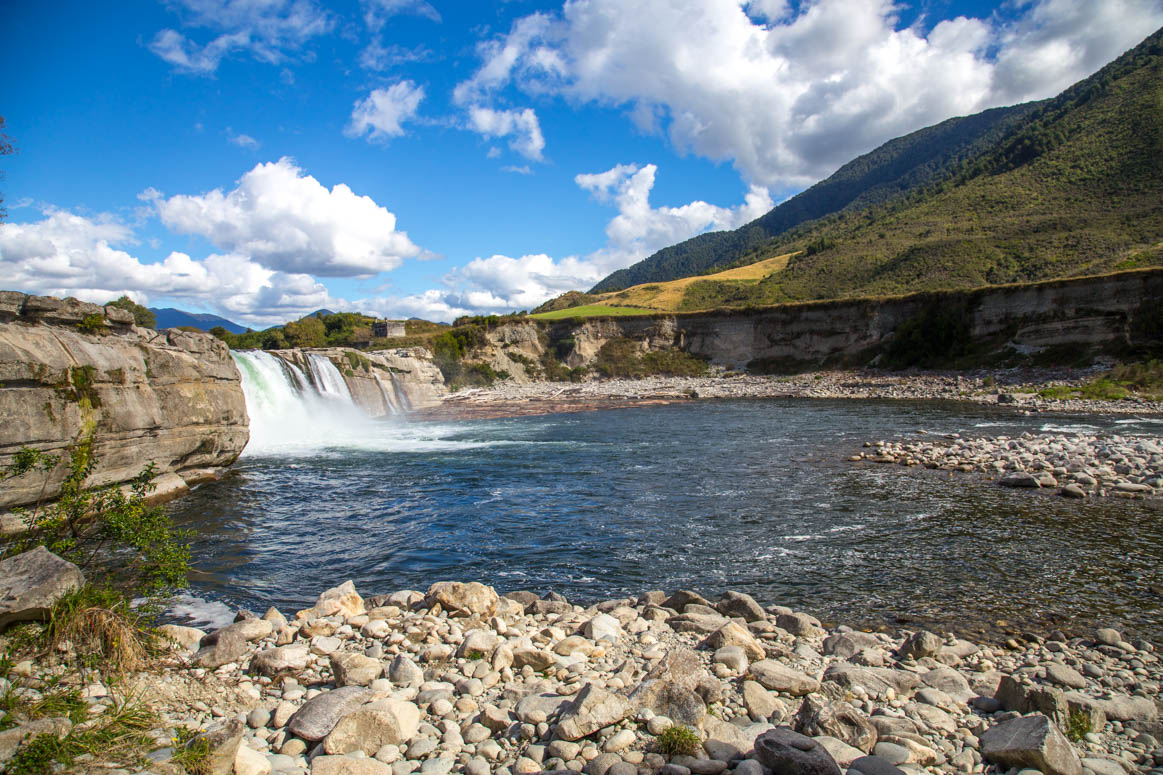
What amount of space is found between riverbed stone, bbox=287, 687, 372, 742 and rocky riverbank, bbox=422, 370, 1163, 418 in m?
35.7

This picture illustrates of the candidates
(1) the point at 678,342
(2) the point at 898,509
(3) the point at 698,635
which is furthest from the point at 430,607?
(1) the point at 678,342

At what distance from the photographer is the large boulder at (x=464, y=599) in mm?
7785

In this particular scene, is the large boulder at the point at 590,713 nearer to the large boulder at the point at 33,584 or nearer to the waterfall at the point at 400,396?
the large boulder at the point at 33,584

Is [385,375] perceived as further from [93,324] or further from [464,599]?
[464,599]

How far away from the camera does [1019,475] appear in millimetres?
15469

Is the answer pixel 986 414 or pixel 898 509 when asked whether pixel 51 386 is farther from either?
pixel 986 414

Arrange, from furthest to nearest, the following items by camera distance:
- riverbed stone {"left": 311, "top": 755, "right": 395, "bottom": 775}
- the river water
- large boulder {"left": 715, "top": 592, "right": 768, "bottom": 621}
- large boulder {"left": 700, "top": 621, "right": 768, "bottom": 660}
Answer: the river water < large boulder {"left": 715, "top": 592, "right": 768, "bottom": 621} < large boulder {"left": 700, "top": 621, "right": 768, "bottom": 660} < riverbed stone {"left": 311, "top": 755, "right": 395, "bottom": 775}

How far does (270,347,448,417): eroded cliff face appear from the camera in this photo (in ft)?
145

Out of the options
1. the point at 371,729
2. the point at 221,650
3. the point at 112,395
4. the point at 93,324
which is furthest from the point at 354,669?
the point at 93,324

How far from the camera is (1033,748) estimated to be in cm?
421

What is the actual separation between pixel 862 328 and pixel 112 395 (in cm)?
6252

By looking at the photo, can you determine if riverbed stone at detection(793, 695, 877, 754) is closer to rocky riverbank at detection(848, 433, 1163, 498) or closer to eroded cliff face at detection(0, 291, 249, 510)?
rocky riverbank at detection(848, 433, 1163, 498)

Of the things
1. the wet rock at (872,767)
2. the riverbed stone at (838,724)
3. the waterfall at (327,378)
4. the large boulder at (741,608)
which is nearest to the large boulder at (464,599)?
the large boulder at (741,608)

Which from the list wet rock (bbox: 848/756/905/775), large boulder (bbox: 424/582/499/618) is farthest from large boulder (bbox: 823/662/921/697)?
large boulder (bbox: 424/582/499/618)
